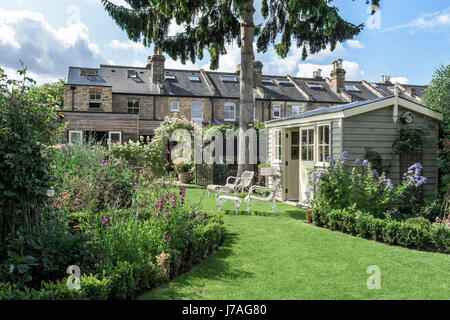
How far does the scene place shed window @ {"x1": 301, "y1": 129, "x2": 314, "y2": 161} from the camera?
10118 mm

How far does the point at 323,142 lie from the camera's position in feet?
30.6

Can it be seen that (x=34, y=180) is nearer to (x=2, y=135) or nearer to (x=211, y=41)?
(x=2, y=135)

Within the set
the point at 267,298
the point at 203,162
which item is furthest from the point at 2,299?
the point at 203,162

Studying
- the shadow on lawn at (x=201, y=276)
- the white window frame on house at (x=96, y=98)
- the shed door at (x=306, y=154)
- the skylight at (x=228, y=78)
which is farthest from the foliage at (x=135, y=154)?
the skylight at (x=228, y=78)

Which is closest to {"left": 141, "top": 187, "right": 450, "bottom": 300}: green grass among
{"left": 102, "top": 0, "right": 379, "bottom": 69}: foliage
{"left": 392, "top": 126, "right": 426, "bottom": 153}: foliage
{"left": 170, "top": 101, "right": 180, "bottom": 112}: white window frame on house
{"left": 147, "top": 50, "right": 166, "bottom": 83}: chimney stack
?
{"left": 392, "top": 126, "right": 426, "bottom": 153}: foliage

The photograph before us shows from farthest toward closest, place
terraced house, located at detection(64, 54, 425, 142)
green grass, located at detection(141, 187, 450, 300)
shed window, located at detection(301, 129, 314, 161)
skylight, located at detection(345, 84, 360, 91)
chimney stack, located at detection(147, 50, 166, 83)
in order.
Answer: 1. skylight, located at detection(345, 84, 360, 91)
2. chimney stack, located at detection(147, 50, 166, 83)
3. terraced house, located at detection(64, 54, 425, 142)
4. shed window, located at detection(301, 129, 314, 161)
5. green grass, located at detection(141, 187, 450, 300)

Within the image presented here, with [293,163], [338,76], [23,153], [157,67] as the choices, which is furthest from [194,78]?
[23,153]

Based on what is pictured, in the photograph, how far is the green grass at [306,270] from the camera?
151 inches

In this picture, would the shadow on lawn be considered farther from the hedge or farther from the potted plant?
the potted plant

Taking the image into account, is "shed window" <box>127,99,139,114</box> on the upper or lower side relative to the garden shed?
upper

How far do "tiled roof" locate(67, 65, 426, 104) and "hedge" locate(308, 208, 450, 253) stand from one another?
21.5m

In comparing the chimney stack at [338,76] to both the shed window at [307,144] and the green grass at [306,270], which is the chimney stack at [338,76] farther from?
the green grass at [306,270]

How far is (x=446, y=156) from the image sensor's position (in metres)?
8.90

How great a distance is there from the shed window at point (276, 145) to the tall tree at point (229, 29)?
146 cm
